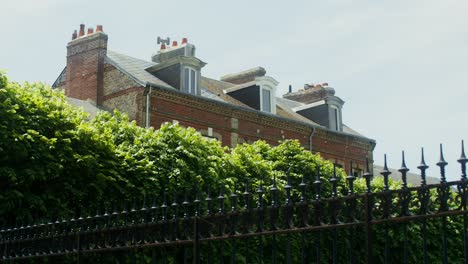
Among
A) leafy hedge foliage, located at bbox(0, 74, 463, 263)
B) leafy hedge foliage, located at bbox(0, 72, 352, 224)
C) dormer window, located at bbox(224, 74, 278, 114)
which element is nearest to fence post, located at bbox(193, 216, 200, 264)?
leafy hedge foliage, located at bbox(0, 72, 352, 224)

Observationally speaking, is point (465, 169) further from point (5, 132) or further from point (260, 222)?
point (5, 132)

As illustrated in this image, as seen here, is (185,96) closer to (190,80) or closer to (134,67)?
(190,80)

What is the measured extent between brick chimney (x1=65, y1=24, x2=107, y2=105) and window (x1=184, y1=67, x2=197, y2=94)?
3013 mm

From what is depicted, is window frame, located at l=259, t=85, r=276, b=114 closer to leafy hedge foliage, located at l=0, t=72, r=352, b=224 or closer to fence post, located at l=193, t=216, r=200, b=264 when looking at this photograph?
leafy hedge foliage, located at l=0, t=72, r=352, b=224

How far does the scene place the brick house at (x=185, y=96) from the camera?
23875 millimetres

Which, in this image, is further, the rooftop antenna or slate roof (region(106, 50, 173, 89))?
the rooftop antenna

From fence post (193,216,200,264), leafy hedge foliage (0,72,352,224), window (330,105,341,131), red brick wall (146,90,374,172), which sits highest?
window (330,105,341,131)

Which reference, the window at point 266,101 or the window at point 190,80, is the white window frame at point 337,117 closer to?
the window at point 266,101

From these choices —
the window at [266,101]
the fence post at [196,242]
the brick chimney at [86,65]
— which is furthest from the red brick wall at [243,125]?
the fence post at [196,242]

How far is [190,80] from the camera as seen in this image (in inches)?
998

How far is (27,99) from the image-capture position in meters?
12.7

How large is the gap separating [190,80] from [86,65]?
389 centimetres

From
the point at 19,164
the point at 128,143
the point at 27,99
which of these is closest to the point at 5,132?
the point at 19,164

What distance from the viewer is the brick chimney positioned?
994 inches
